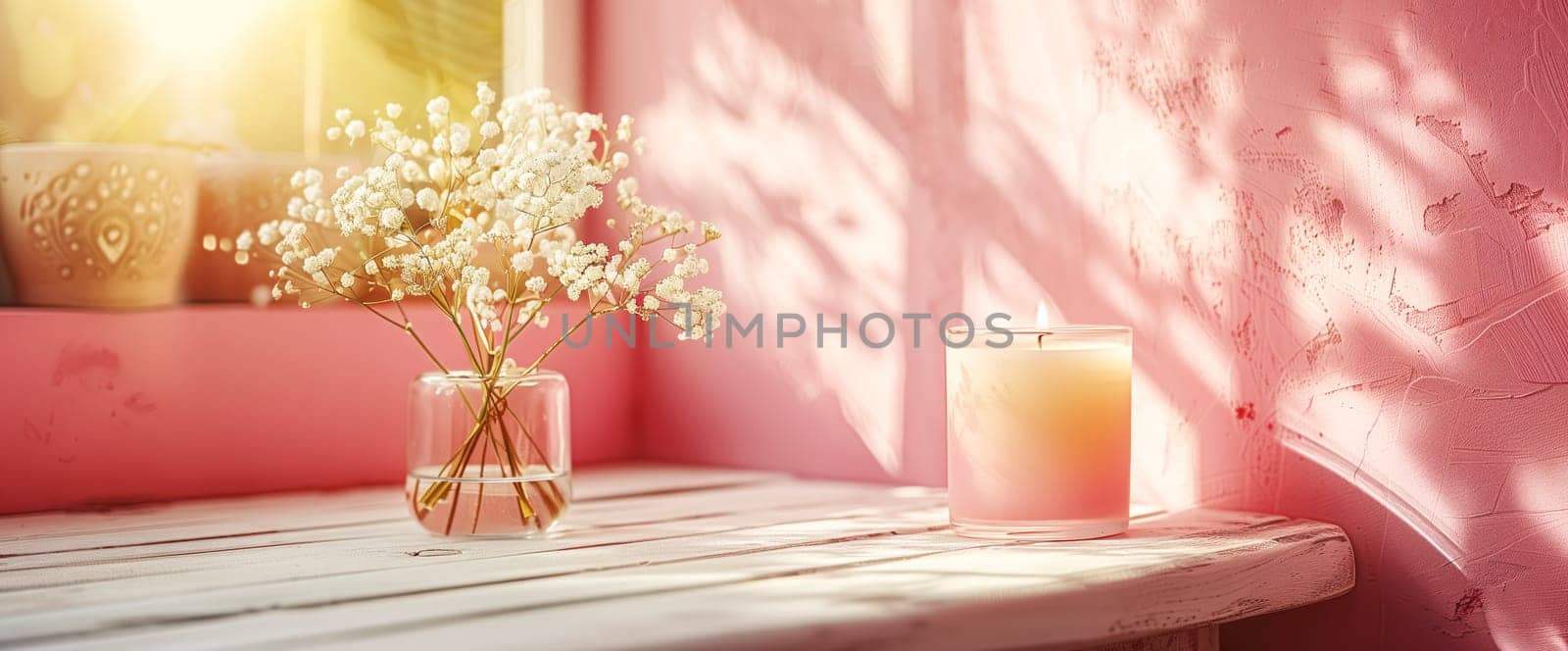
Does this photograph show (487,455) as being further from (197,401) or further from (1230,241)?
(1230,241)

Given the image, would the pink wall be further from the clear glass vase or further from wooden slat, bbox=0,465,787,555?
the clear glass vase

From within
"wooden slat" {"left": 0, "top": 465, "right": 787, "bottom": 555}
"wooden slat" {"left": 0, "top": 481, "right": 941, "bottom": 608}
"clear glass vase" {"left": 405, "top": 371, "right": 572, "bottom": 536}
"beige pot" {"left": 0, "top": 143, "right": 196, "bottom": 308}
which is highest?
"beige pot" {"left": 0, "top": 143, "right": 196, "bottom": 308}

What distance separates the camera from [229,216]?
1.36m

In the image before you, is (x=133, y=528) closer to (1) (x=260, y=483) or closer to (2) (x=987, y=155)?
(1) (x=260, y=483)

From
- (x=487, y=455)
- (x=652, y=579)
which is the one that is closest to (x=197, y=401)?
(x=487, y=455)

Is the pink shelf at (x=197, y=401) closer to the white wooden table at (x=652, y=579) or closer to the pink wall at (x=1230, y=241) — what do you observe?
the white wooden table at (x=652, y=579)

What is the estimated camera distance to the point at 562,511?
1.06 meters

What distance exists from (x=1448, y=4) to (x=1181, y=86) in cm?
21

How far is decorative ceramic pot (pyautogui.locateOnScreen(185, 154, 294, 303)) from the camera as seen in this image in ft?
4.44

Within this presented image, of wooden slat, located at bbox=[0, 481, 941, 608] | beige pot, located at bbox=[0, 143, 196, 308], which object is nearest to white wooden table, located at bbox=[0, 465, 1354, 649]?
wooden slat, located at bbox=[0, 481, 941, 608]

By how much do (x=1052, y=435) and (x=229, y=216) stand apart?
0.83 meters

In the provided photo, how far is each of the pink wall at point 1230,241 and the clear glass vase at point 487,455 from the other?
0.40 metres

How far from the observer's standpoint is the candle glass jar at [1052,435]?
3.23 ft

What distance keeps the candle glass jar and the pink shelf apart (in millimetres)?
660
